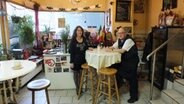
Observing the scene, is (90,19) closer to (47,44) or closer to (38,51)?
(47,44)

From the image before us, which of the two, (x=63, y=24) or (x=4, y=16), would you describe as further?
(x=63, y=24)

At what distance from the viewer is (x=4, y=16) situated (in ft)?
12.4

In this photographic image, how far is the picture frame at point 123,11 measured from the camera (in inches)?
193

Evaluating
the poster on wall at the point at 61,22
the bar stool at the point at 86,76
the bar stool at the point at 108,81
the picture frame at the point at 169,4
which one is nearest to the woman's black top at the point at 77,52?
the bar stool at the point at 86,76

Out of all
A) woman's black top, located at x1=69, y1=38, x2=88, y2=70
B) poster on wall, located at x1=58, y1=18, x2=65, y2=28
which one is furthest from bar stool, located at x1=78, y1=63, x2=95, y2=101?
poster on wall, located at x1=58, y1=18, x2=65, y2=28

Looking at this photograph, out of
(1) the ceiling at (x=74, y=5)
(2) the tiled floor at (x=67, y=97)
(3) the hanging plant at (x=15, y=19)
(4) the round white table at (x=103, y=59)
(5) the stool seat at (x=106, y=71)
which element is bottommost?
(2) the tiled floor at (x=67, y=97)

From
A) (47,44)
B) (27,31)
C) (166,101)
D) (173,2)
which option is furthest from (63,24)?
(166,101)

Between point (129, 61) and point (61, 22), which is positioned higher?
point (61, 22)

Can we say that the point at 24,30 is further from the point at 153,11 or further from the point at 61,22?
the point at 153,11

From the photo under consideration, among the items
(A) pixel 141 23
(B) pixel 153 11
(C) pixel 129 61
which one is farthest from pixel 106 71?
(A) pixel 141 23

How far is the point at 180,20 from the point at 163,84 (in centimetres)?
144

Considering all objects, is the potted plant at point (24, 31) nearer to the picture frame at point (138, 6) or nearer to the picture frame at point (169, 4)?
the picture frame at point (138, 6)

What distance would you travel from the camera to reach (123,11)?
→ 4930mm

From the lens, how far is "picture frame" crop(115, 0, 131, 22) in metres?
4.90
